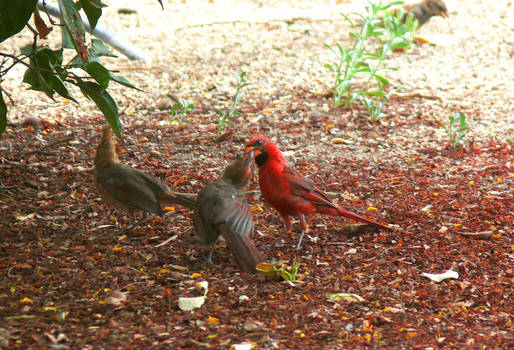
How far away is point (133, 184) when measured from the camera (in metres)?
4.19

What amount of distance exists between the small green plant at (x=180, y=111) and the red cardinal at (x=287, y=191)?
5.39 feet

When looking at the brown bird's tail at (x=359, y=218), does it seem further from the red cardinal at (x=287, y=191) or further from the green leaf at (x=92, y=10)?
the green leaf at (x=92, y=10)

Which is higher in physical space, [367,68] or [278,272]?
[367,68]

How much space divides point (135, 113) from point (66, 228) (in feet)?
7.76

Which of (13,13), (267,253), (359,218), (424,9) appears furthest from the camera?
(424,9)

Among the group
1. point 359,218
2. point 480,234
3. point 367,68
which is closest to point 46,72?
point 359,218

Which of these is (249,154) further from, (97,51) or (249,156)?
Result: (97,51)

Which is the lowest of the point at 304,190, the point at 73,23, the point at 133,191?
the point at 304,190

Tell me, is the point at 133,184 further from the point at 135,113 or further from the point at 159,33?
the point at 159,33

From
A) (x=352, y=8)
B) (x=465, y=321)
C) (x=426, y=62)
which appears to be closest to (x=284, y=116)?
(x=426, y=62)

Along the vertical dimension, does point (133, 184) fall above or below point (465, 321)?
above

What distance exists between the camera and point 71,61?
4.02 meters

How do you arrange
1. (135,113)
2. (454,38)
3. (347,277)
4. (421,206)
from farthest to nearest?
(454,38) < (135,113) < (421,206) < (347,277)

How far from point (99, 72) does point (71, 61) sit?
0.71 ft
